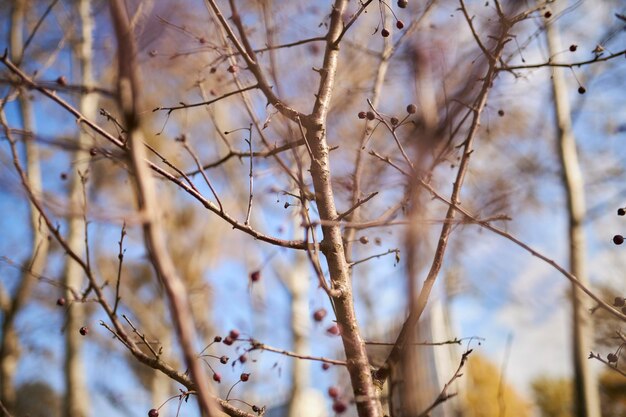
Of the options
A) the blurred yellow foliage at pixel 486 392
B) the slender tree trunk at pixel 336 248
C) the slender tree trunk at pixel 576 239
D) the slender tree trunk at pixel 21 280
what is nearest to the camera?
the slender tree trunk at pixel 336 248

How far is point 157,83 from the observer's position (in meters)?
7.08

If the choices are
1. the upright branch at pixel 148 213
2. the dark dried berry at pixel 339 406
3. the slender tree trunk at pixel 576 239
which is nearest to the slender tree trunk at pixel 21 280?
the dark dried berry at pixel 339 406

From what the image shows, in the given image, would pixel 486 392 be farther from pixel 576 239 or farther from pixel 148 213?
pixel 148 213

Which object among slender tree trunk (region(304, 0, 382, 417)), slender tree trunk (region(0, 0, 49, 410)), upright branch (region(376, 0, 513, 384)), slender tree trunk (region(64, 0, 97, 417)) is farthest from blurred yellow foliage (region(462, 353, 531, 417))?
slender tree trunk (region(304, 0, 382, 417))

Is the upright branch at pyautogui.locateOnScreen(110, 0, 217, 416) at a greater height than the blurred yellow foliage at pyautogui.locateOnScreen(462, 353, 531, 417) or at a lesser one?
lesser

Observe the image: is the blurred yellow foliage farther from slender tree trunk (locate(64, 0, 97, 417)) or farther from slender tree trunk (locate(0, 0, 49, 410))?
slender tree trunk (locate(0, 0, 49, 410))

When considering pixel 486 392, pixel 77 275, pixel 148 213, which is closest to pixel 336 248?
pixel 148 213

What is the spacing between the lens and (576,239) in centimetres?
441

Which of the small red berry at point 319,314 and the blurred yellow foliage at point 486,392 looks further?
the blurred yellow foliage at point 486,392

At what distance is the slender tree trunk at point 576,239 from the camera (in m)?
3.80

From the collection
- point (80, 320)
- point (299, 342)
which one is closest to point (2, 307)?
point (80, 320)

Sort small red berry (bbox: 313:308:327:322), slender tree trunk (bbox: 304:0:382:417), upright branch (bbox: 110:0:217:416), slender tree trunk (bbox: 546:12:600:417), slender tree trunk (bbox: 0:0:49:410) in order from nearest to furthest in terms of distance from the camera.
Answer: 1. upright branch (bbox: 110:0:217:416)
2. slender tree trunk (bbox: 304:0:382:417)
3. small red berry (bbox: 313:308:327:322)
4. slender tree trunk (bbox: 546:12:600:417)
5. slender tree trunk (bbox: 0:0:49:410)

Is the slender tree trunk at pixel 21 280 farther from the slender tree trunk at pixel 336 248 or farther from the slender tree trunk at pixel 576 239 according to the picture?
the slender tree trunk at pixel 576 239

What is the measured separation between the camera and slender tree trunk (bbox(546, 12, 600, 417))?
3797 mm
